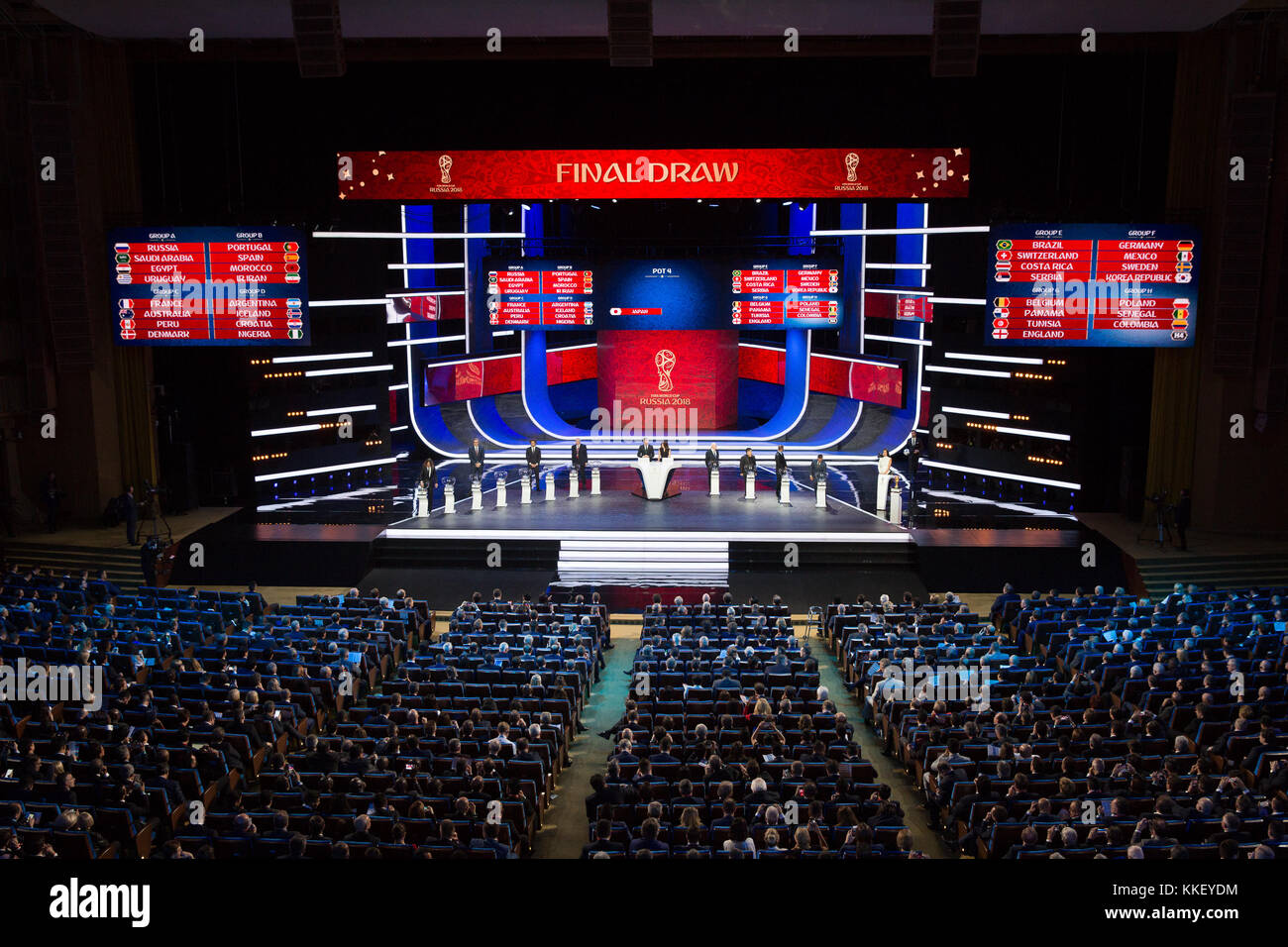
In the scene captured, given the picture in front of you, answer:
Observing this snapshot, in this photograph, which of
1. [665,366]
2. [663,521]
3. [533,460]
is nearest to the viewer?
[663,521]

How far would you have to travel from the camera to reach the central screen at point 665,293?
82.0 feet

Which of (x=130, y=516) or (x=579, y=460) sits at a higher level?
(x=579, y=460)

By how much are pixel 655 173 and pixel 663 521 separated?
6.65 metres

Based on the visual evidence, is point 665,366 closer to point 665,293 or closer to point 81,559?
point 665,293

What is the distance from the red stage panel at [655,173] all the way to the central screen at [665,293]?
4591mm

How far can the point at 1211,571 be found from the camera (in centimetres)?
1920

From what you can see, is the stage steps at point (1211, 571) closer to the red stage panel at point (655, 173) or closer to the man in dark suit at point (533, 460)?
the red stage panel at point (655, 173)

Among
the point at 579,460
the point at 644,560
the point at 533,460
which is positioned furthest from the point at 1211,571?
the point at 533,460

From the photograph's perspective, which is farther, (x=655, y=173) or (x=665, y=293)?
(x=665, y=293)

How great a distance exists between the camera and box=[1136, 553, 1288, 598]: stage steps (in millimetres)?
18984

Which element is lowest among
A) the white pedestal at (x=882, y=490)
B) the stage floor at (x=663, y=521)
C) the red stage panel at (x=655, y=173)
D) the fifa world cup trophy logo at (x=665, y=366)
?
the stage floor at (x=663, y=521)

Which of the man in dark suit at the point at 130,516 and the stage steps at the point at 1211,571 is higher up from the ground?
the man in dark suit at the point at 130,516

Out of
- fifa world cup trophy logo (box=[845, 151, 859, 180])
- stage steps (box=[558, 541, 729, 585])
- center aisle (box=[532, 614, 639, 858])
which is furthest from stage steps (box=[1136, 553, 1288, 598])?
center aisle (box=[532, 614, 639, 858])

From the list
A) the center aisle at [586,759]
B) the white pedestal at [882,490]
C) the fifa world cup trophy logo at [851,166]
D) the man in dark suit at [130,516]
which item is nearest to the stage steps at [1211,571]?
the white pedestal at [882,490]
